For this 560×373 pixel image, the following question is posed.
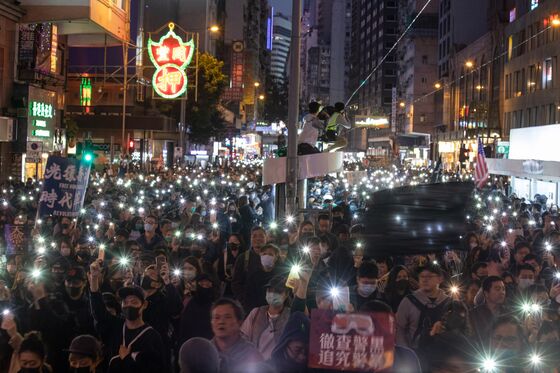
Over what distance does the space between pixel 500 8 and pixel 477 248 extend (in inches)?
2546

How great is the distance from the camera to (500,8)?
7262 cm

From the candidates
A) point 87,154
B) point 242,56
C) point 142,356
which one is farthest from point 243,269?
point 242,56

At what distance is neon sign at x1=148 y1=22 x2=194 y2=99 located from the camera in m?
35.7

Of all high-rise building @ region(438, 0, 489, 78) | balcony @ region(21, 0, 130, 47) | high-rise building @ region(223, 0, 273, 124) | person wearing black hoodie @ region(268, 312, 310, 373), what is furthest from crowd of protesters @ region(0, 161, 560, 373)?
high-rise building @ region(438, 0, 489, 78)

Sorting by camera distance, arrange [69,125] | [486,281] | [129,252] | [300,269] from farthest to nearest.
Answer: [69,125]
[129,252]
[300,269]
[486,281]

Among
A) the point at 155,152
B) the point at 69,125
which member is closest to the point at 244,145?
the point at 155,152

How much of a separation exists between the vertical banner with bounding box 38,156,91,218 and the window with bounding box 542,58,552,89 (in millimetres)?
44071

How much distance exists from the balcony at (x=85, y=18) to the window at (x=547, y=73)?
84.1 feet

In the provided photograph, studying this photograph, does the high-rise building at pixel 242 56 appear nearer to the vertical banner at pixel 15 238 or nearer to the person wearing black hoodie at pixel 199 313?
the vertical banner at pixel 15 238

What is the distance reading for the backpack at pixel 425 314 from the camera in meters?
6.88

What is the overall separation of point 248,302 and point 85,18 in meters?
28.8

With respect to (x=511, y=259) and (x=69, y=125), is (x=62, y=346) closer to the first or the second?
(x=511, y=259)

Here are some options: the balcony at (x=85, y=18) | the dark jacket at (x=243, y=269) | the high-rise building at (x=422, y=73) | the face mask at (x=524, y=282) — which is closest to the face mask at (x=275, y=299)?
the dark jacket at (x=243, y=269)

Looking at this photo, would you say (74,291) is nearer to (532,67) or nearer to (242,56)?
(532,67)
